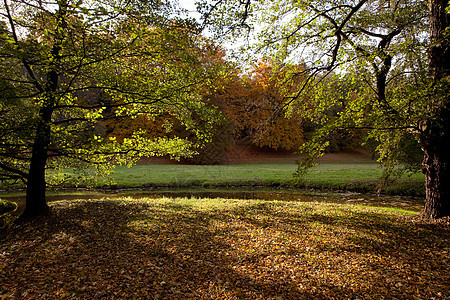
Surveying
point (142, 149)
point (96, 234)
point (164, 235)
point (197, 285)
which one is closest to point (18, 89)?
point (142, 149)

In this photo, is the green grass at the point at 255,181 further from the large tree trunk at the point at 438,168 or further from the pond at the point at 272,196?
the large tree trunk at the point at 438,168

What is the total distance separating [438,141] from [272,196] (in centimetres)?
792

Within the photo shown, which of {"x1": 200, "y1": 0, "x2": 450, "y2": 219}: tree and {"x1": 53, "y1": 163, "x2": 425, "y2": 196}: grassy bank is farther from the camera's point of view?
{"x1": 53, "y1": 163, "x2": 425, "y2": 196}: grassy bank

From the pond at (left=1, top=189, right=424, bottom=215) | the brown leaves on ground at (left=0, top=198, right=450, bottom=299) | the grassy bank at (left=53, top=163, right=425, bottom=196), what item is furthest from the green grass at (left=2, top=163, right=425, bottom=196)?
the brown leaves on ground at (left=0, top=198, right=450, bottom=299)

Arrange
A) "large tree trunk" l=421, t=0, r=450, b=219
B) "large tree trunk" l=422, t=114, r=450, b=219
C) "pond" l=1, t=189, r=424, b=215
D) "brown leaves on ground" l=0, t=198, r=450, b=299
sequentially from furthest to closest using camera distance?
1. "pond" l=1, t=189, r=424, b=215
2. "large tree trunk" l=422, t=114, r=450, b=219
3. "large tree trunk" l=421, t=0, r=450, b=219
4. "brown leaves on ground" l=0, t=198, r=450, b=299

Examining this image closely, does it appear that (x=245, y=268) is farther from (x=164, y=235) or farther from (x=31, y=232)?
(x=31, y=232)

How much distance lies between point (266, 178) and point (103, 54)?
45.1 ft

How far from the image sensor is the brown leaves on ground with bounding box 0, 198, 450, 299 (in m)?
3.70

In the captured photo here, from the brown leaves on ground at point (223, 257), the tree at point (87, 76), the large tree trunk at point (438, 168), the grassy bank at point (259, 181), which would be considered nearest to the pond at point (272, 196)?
the grassy bank at point (259, 181)

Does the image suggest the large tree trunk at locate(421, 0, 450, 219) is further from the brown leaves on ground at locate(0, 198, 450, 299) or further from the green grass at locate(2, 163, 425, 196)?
the green grass at locate(2, 163, 425, 196)

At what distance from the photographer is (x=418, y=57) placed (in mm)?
6125

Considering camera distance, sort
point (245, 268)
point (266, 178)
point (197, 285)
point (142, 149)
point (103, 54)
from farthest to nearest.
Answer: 1. point (266, 178)
2. point (142, 149)
3. point (103, 54)
4. point (245, 268)
5. point (197, 285)

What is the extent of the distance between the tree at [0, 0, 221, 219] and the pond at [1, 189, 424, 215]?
584 centimetres

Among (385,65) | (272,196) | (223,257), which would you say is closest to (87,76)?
(223,257)
